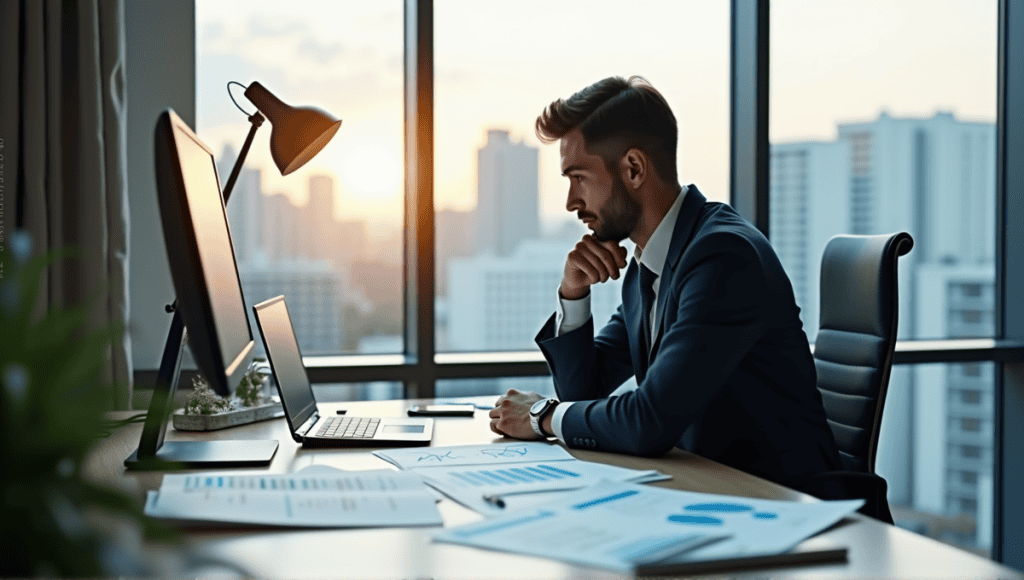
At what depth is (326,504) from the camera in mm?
970

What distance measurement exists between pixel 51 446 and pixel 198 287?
0.58 meters

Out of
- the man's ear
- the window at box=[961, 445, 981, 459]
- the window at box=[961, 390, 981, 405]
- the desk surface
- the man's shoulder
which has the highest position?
the man's ear

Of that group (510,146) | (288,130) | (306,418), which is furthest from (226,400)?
(510,146)

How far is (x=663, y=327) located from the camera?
5.12 feet

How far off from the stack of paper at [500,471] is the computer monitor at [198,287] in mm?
247

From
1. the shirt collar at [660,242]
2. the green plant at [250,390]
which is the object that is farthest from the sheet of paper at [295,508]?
the shirt collar at [660,242]

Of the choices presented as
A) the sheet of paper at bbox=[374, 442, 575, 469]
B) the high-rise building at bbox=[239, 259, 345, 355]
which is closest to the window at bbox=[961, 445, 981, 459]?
the high-rise building at bbox=[239, 259, 345, 355]

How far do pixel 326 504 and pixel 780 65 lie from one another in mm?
2819

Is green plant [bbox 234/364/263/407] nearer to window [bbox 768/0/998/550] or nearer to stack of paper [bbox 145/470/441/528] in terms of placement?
stack of paper [bbox 145/470/441/528]

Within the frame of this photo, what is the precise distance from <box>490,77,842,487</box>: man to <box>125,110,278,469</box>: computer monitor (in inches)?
19.8

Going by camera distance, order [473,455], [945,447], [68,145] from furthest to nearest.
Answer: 1. [945,447]
2. [68,145]
3. [473,455]

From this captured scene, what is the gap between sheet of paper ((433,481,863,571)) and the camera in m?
0.78

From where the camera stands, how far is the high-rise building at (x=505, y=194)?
302 cm

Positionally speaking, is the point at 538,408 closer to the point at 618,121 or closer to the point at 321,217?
the point at 618,121
